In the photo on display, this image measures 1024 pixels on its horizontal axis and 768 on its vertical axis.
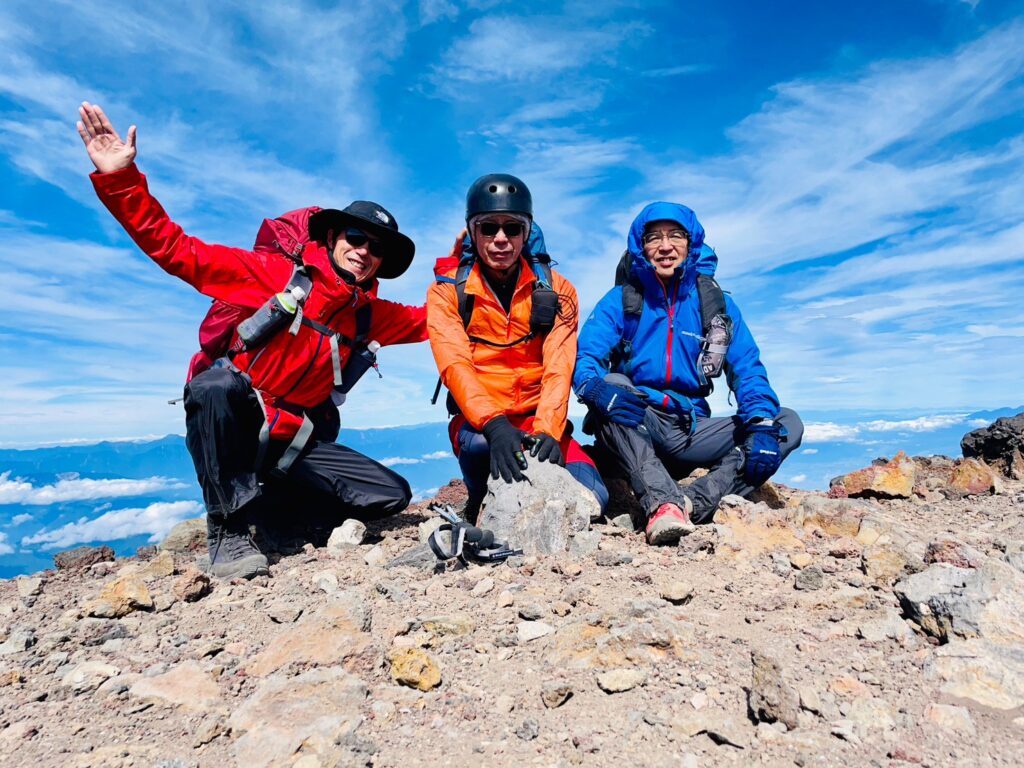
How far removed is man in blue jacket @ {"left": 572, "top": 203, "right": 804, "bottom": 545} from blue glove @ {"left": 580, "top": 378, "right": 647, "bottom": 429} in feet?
0.05

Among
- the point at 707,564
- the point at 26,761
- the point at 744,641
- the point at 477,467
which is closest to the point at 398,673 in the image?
the point at 26,761

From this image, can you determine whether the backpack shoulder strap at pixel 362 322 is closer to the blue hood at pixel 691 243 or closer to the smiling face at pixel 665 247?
the blue hood at pixel 691 243

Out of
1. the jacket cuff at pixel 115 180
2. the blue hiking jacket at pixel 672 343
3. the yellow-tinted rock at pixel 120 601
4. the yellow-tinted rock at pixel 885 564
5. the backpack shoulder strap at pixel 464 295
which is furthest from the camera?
the blue hiking jacket at pixel 672 343

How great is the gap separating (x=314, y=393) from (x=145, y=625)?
2728 mm

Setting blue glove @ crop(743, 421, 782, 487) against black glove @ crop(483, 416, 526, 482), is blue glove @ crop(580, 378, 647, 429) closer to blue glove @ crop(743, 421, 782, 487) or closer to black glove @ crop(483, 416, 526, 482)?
black glove @ crop(483, 416, 526, 482)

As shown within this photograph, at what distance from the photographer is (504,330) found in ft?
22.1

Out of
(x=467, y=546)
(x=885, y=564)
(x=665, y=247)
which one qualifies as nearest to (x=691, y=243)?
(x=665, y=247)

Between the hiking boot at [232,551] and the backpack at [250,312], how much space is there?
1.45m

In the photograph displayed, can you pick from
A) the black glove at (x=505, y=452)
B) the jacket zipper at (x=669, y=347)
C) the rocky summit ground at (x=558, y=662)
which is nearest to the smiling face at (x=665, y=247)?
the jacket zipper at (x=669, y=347)

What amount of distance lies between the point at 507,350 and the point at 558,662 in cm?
384

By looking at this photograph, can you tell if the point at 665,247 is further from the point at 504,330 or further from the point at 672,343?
the point at 504,330

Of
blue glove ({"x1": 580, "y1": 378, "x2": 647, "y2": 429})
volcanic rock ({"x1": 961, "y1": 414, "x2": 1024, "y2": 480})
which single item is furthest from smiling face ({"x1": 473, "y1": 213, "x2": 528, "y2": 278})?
volcanic rock ({"x1": 961, "y1": 414, "x2": 1024, "y2": 480})

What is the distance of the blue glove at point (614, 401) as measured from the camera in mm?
6457

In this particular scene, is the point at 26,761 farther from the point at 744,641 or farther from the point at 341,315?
the point at 341,315
